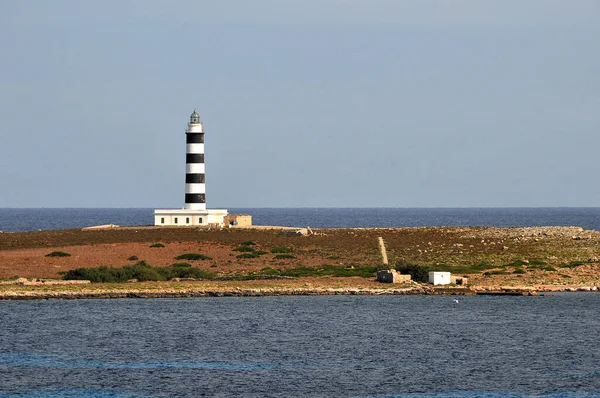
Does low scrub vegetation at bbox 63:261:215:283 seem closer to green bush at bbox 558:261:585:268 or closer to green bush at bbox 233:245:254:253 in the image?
green bush at bbox 233:245:254:253

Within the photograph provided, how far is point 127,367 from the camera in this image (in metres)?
41.1

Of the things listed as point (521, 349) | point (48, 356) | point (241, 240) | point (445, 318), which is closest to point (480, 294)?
point (445, 318)

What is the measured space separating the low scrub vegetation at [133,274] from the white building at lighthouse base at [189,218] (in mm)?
38256

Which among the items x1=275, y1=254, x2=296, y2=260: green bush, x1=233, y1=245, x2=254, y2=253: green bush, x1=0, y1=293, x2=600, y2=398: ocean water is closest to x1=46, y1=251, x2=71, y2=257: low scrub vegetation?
x1=233, y1=245, x2=254, y2=253: green bush

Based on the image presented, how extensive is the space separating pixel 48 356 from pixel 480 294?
90.6 ft

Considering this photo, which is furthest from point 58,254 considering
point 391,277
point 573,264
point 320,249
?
point 573,264

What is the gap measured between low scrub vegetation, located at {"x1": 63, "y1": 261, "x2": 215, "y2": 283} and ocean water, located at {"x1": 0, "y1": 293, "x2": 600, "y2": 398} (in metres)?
7.01

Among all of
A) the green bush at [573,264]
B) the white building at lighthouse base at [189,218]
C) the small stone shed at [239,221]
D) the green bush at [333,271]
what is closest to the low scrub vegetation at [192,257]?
the green bush at [333,271]

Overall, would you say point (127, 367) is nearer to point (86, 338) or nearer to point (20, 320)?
point (86, 338)

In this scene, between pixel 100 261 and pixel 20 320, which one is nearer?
pixel 20 320

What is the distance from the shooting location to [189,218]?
107500mm

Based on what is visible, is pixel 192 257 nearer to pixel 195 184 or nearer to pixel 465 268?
pixel 465 268

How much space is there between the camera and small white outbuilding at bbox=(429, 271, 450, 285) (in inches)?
2484

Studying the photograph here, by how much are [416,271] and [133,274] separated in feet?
58.6
